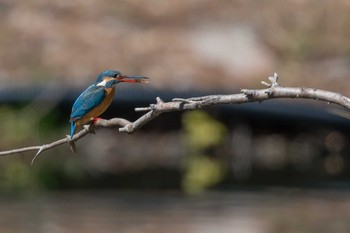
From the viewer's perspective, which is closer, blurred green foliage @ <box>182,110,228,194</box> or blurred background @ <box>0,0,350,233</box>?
blurred background @ <box>0,0,350,233</box>

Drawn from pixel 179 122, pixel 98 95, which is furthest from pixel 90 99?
pixel 179 122

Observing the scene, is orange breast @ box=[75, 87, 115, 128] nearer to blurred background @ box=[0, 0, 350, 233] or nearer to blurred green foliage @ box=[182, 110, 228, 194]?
blurred background @ box=[0, 0, 350, 233]

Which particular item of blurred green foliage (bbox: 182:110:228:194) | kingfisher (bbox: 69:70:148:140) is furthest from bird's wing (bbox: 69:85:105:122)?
blurred green foliage (bbox: 182:110:228:194)

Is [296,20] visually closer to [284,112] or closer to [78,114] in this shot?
[284,112]

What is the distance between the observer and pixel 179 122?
44.7 ft

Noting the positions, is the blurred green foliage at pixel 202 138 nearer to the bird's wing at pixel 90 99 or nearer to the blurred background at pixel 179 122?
the blurred background at pixel 179 122

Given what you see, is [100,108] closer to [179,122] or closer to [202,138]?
[202,138]

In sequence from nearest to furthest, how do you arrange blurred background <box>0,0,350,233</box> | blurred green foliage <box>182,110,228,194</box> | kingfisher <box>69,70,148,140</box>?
kingfisher <box>69,70,148,140</box>
blurred background <box>0,0,350,233</box>
blurred green foliage <box>182,110,228,194</box>

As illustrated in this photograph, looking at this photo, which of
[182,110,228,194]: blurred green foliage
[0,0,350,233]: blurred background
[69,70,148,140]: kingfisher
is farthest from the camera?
[182,110,228,194]: blurred green foliage

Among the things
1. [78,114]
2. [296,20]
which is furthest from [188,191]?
[296,20]

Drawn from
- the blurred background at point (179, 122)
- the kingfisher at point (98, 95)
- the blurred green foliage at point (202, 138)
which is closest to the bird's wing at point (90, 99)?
the kingfisher at point (98, 95)

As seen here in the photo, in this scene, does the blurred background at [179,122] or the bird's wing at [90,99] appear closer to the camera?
the bird's wing at [90,99]

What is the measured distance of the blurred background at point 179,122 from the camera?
9234mm

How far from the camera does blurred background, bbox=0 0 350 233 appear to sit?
9234 millimetres
